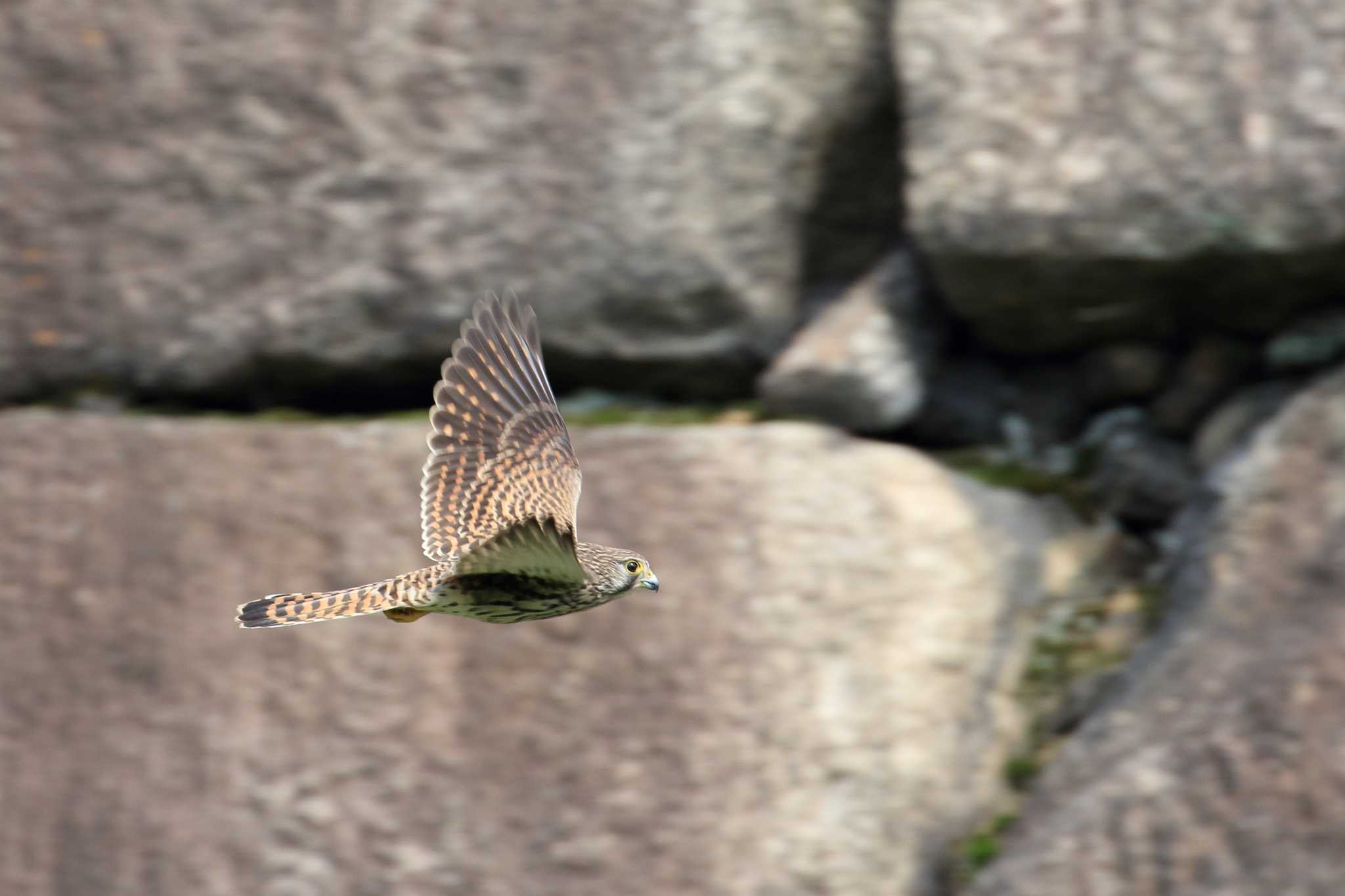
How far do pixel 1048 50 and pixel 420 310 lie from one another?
8.38 ft

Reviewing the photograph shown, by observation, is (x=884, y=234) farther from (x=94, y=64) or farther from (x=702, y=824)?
(x=94, y=64)

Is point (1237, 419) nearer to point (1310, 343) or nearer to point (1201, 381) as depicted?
point (1201, 381)

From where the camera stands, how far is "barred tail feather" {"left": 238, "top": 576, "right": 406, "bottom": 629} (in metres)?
4.04

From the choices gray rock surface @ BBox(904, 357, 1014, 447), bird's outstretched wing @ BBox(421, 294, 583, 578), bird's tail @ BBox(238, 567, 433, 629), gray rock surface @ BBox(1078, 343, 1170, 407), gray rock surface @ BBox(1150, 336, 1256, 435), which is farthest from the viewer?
gray rock surface @ BBox(904, 357, 1014, 447)

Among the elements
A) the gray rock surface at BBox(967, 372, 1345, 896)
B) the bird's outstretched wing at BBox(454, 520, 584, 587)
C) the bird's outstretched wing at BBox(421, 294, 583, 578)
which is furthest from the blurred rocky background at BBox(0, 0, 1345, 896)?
the bird's outstretched wing at BBox(454, 520, 584, 587)

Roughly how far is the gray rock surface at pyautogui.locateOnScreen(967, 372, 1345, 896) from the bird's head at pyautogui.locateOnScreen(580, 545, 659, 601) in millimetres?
1736

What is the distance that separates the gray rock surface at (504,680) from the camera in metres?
5.36

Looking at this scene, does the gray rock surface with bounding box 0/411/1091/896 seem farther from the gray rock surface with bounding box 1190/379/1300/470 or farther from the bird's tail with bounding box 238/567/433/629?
the bird's tail with bounding box 238/567/433/629

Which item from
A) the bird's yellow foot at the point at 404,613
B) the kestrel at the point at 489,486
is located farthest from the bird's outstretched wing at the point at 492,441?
the bird's yellow foot at the point at 404,613

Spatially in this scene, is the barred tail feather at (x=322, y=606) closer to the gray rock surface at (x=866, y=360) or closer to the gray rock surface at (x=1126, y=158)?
the gray rock surface at (x=866, y=360)

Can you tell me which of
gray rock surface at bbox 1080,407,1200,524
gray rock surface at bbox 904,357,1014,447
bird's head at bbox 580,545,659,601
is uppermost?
bird's head at bbox 580,545,659,601

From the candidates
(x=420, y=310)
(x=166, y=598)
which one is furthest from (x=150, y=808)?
(x=420, y=310)

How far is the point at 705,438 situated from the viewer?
598 centimetres

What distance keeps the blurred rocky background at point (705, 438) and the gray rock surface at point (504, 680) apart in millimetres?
16
